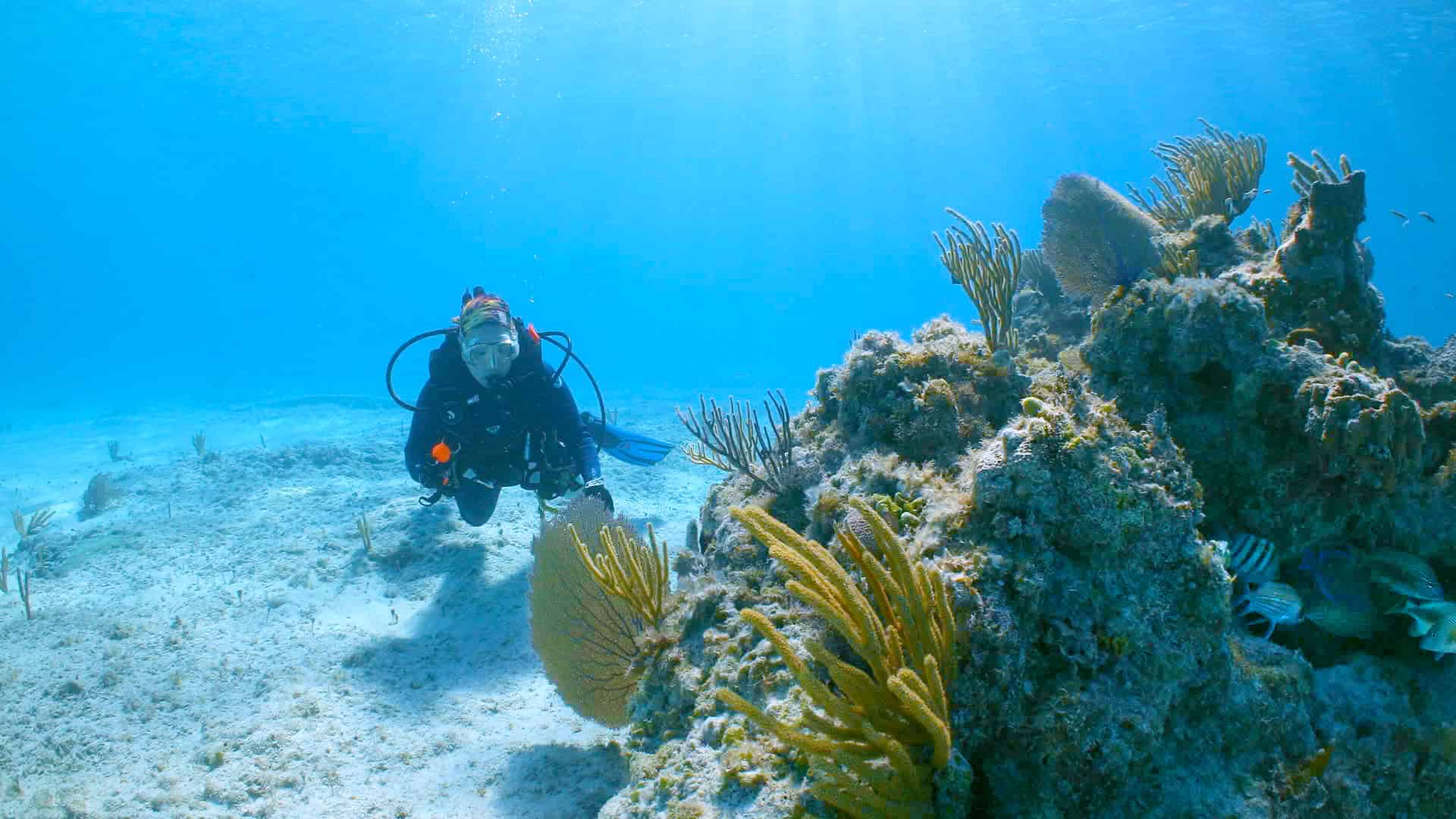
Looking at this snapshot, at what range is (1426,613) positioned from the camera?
2.93m

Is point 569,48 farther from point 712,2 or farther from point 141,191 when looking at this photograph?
point 141,191

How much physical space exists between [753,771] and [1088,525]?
4.99 ft

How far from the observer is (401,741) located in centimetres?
467

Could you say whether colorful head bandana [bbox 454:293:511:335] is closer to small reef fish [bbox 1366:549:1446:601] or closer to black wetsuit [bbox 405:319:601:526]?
black wetsuit [bbox 405:319:601:526]

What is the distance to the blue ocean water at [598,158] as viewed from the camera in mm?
41000

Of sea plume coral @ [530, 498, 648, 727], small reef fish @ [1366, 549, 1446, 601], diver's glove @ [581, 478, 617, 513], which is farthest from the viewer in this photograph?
diver's glove @ [581, 478, 617, 513]

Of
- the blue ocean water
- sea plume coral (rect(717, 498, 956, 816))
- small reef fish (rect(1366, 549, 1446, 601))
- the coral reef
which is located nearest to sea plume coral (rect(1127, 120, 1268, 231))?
the coral reef

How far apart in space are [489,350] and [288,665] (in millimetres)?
3554

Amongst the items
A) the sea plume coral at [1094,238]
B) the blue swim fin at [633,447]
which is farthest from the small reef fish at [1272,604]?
the blue swim fin at [633,447]

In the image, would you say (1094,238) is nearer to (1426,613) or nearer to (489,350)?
(1426,613)

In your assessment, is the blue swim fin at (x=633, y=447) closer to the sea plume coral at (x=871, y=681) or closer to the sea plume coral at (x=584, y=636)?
the sea plume coral at (x=584, y=636)

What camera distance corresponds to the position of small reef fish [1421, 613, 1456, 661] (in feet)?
9.08

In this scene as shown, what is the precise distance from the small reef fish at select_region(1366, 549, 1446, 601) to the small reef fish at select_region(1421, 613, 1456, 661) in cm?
19

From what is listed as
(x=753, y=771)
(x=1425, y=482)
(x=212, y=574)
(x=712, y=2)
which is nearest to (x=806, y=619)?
(x=753, y=771)
